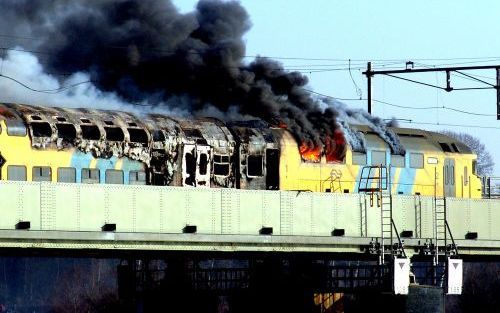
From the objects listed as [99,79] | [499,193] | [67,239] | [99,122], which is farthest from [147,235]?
[499,193]

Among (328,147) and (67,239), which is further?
(328,147)

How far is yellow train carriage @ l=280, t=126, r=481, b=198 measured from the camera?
6094cm

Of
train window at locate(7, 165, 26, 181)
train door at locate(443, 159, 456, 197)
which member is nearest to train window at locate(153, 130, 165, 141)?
train window at locate(7, 165, 26, 181)

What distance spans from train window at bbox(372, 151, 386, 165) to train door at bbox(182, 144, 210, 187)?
29.3 feet

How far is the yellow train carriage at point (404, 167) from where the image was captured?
200 feet

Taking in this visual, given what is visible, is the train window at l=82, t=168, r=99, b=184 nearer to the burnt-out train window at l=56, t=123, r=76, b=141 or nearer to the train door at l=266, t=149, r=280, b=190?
the burnt-out train window at l=56, t=123, r=76, b=141

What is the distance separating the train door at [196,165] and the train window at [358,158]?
766 centimetres

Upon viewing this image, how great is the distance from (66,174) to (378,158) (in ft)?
50.9

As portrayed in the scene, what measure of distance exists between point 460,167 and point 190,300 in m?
13.7

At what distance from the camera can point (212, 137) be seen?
58875mm

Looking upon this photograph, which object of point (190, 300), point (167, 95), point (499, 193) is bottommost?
point (190, 300)

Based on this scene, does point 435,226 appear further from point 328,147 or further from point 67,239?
point 67,239

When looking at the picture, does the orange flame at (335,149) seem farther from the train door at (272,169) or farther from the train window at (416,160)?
the train window at (416,160)

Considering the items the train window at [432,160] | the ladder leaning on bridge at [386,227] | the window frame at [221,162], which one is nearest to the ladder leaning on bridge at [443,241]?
the ladder leaning on bridge at [386,227]
